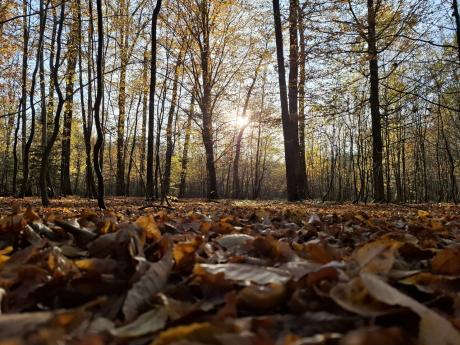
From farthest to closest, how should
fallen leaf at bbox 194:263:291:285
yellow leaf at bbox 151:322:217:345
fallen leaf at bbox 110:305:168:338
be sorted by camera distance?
fallen leaf at bbox 194:263:291:285 → fallen leaf at bbox 110:305:168:338 → yellow leaf at bbox 151:322:217:345

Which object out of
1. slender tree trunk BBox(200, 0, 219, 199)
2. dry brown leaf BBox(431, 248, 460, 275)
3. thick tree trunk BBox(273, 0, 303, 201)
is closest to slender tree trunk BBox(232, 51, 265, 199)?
slender tree trunk BBox(200, 0, 219, 199)

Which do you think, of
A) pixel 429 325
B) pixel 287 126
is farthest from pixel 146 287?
pixel 287 126

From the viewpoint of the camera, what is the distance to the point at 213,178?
1714 centimetres

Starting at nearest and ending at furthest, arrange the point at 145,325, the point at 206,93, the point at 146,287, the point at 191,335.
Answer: the point at 191,335, the point at 145,325, the point at 146,287, the point at 206,93

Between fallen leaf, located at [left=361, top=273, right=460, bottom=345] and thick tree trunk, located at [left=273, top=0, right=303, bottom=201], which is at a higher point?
thick tree trunk, located at [left=273, top=0, right=303, bottom=201]

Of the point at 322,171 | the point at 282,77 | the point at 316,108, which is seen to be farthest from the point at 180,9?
the point at 322,171

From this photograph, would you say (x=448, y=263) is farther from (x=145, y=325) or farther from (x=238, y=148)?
(x=238, y=148)

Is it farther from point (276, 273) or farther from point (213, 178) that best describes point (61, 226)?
point (213, 178)

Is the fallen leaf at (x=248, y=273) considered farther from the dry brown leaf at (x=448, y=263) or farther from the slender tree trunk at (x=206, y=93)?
the slender tree trunk at (x=206, y=93)

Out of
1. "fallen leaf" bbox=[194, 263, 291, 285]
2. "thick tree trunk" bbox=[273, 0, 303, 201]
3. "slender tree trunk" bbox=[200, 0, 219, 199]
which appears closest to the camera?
"fallen leaf" bbox=[194, 263, 291, 285]

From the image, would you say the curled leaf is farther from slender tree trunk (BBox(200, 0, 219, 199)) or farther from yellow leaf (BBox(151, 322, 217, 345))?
slender tree trunk (BBox(200, 0, 219, 199))

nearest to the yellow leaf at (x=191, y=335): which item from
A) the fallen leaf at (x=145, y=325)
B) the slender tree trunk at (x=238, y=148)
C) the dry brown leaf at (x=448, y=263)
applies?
the fallen leaf at (x=145, y=325)

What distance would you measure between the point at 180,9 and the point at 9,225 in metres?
15.9

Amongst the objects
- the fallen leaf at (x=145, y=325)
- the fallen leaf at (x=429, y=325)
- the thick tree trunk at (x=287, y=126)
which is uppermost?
the thick tree trunk at (x=287, y=126)
